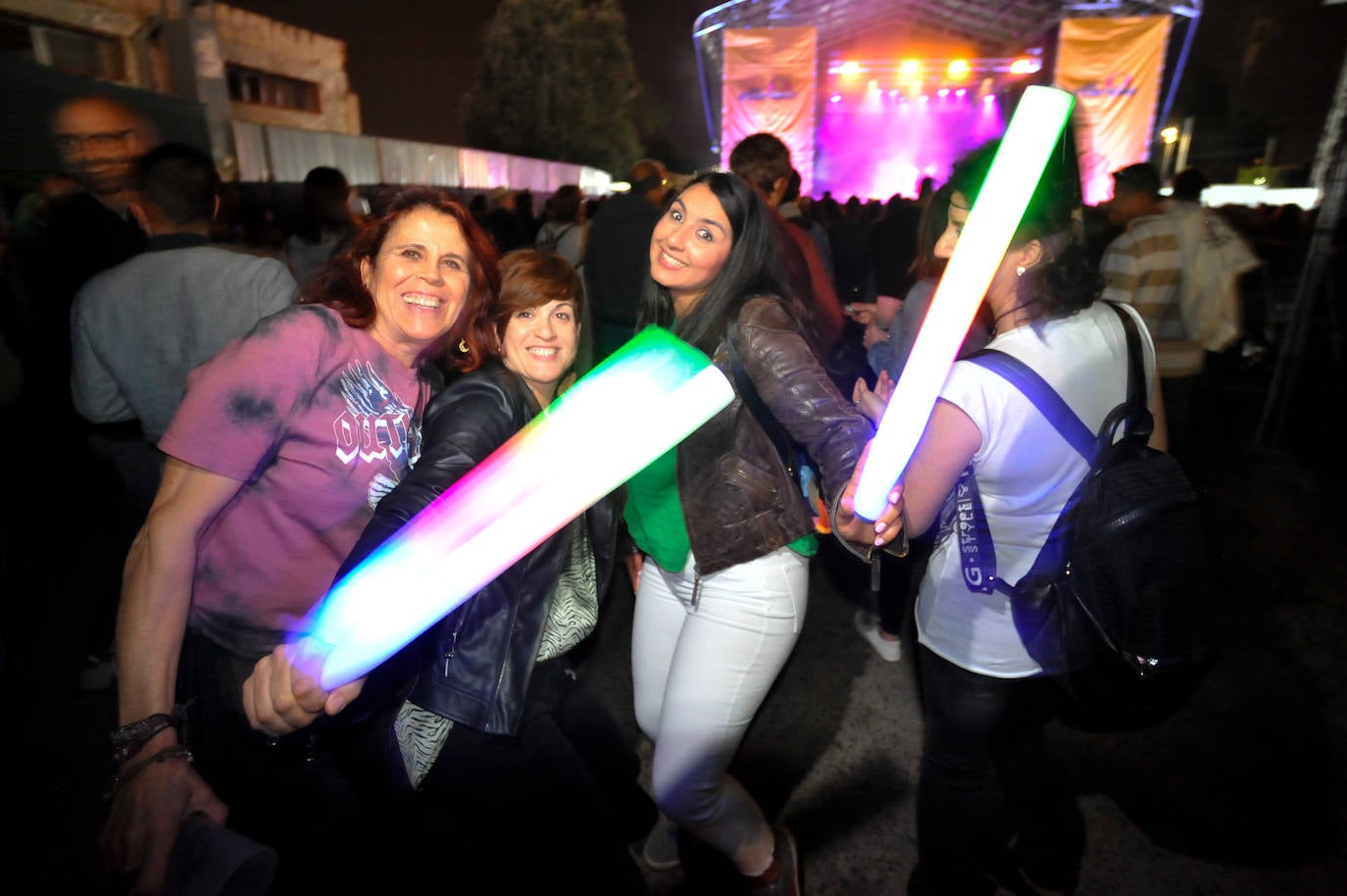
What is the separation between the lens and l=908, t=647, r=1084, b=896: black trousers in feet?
5.87

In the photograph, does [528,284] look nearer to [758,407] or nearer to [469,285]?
[469,285]

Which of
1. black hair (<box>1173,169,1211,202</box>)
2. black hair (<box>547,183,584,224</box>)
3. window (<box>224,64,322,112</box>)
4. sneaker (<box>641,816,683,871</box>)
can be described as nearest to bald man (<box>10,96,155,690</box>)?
sneaker (<box>641,816,683,871</box>)

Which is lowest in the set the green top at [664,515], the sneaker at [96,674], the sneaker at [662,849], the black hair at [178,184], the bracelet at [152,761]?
the sneaker at [96,674]

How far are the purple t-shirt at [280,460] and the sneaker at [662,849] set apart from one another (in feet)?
4.92

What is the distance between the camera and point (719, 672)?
6.06 feet

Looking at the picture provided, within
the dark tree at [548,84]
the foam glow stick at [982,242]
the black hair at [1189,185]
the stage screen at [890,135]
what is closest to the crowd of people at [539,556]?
the foam glow stick at [982,242]

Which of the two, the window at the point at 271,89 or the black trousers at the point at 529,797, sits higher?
the window at the point at 271,89

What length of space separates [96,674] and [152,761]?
113 inches

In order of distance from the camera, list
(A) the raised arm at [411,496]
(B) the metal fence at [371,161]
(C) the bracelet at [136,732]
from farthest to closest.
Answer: (B) the metal fence at [371,161] → (C) the bracelet at [136,732] → (A) the raised arm at [411,496]

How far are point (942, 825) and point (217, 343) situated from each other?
300cm

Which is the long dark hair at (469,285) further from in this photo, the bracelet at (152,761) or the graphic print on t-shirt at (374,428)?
the bracelet at (152,761)

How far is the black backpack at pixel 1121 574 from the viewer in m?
1.41

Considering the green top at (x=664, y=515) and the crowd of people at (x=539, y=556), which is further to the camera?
the green top at (x=664, y=515)

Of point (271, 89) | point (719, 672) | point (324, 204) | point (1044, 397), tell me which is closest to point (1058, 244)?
point (1044, 397)
